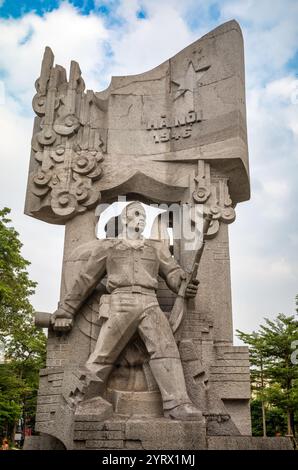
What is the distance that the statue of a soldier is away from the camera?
5.88m

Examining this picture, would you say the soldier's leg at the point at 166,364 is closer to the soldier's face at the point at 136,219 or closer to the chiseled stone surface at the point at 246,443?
the chiseled stone surface at the point at 246,443

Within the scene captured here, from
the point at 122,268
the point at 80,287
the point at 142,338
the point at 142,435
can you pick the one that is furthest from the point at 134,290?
the point at 142,435

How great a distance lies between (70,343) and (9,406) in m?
10.2

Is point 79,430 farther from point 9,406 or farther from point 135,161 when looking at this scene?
point 9,406

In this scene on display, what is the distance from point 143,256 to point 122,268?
359 millimetres

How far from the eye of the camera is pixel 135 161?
8.23 metres

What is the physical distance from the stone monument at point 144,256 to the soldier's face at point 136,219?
0.02 meters

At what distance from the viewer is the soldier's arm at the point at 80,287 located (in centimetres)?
673

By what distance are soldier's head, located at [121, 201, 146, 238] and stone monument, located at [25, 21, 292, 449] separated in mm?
20

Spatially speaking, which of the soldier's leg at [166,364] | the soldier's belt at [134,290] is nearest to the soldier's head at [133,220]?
the soldier's belt at [134,290]

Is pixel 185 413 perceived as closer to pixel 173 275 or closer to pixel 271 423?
pixel 173 275

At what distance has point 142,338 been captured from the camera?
6207 millimetres
